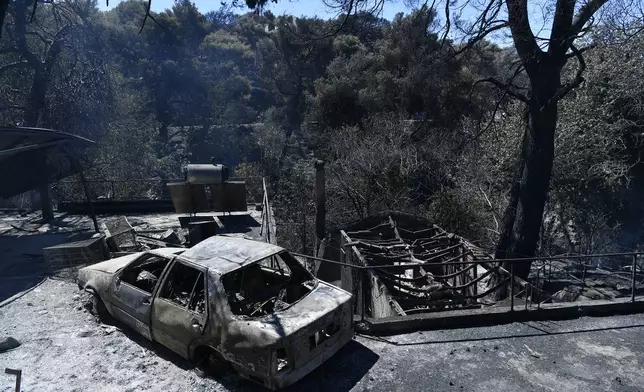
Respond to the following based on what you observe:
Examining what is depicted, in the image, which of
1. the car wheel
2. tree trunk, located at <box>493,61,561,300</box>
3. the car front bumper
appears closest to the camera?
the car front bumper

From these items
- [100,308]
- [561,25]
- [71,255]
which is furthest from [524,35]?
[71,255]

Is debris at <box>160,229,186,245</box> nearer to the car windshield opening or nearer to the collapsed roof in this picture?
the collapsed roof

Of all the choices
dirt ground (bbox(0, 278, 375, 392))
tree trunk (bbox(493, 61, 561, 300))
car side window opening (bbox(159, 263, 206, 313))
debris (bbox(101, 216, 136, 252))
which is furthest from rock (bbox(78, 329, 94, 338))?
tree trunk (bbox(493, 61, 561, 300))

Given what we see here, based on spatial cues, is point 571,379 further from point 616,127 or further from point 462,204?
point 616,127

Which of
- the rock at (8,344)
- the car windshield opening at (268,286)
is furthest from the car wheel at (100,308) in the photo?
the car windshield opening at (268,286)

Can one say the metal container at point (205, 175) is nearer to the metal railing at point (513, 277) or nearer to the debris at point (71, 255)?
the metal railing at point (513, 277)

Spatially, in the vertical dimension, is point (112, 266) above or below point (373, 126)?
below

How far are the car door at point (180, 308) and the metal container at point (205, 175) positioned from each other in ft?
27.3

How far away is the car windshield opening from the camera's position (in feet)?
18.9

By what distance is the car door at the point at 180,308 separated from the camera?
5.30 metres

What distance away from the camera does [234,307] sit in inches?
217

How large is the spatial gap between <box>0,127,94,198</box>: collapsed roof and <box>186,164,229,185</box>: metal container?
3.00 meters

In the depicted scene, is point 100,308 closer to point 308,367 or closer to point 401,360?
point 308,367

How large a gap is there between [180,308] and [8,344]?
2.51 m
